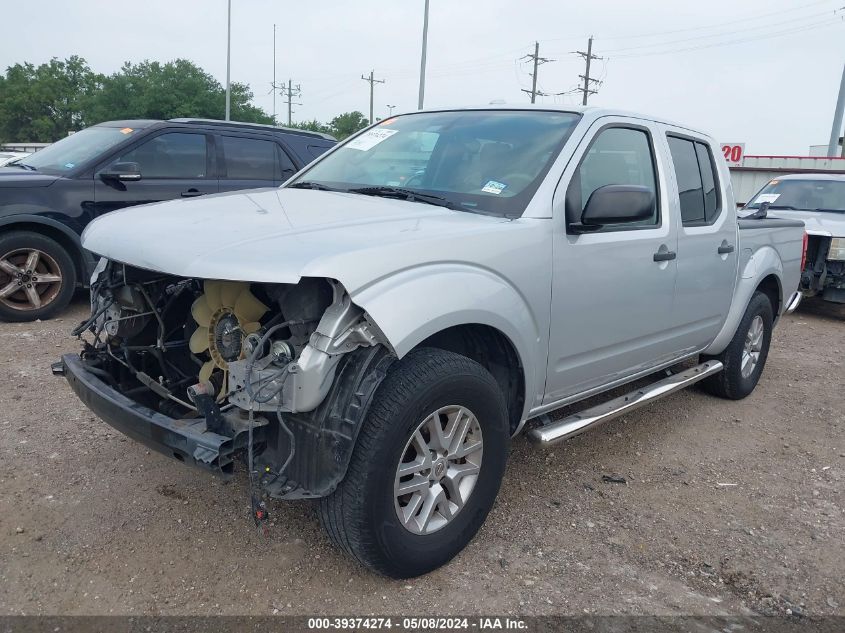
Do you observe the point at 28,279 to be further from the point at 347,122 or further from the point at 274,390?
the point at 347,122

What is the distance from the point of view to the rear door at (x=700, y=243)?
12.9ft

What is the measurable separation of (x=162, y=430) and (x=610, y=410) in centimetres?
223

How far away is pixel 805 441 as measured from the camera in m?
4.48

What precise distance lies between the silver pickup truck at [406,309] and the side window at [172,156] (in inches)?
129

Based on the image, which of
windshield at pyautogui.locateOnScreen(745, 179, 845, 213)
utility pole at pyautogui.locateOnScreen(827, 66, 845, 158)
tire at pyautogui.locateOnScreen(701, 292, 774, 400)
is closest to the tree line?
utility pole at pyautogui.locateOnScreen(827, 66, 845, 158)

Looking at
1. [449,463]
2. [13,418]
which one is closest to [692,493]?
[449,463]

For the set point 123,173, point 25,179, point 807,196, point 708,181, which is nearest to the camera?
point 708,181

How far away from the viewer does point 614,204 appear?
3014 mm

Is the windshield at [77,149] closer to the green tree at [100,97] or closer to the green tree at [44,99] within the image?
the green tree at [100,97]

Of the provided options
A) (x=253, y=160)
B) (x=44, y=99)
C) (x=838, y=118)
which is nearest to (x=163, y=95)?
(x=44, y=99)

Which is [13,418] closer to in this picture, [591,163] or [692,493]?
[591,163]

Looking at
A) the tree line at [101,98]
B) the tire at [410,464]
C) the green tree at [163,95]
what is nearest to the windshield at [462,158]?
the tire at [410,464]

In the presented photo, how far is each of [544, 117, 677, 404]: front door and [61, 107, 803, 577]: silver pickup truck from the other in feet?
0.04

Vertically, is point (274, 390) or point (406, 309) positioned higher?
point (406, 309)
